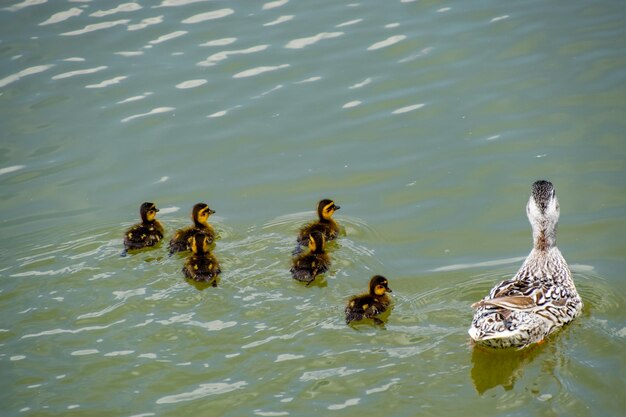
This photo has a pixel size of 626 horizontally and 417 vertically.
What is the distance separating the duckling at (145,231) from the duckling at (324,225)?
1117 millimetres

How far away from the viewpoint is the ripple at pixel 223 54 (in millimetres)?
9758

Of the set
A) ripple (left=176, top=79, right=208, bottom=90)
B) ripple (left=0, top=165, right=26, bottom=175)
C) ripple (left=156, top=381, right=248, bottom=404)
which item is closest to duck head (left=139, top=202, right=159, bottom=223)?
ripple (left=0, top=165, right=26, bottom=175)

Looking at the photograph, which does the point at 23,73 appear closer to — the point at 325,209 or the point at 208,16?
the point at 208,16

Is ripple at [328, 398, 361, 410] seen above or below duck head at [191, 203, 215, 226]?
below

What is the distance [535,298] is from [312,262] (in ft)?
5.20

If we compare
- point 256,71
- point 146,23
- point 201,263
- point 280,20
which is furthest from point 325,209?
point 146,23

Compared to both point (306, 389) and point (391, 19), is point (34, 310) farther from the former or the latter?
point (391, 19)

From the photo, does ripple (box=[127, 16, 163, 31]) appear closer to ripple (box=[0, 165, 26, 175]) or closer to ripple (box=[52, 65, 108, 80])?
ripple (box=[52, 65, 108, 80])

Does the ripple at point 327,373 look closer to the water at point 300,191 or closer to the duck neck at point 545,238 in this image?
the water at point 300,191

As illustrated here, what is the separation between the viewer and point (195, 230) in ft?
22.7

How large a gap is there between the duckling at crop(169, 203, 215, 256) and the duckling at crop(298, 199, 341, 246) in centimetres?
72

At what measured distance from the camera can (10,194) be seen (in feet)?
25.8

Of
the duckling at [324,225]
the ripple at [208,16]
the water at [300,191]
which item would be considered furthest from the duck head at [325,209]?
the ripple at [208,16]

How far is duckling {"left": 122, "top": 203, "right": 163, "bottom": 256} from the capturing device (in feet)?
22.2
